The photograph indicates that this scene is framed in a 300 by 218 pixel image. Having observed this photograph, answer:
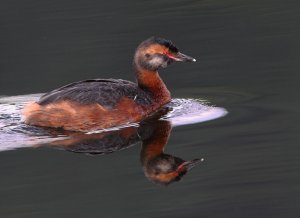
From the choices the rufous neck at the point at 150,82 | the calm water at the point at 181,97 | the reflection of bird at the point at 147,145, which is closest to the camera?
the calm water at the point at 181,97

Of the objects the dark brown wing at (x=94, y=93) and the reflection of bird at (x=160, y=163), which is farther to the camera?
the dark brown wing at (x=94, y=93)

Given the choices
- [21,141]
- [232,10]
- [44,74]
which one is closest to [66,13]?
[232,10]

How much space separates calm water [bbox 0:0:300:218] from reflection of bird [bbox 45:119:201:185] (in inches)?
3.1

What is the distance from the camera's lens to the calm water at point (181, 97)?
7277 millimetres

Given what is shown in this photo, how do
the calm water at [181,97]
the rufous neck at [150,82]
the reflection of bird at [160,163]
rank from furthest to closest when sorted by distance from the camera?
the rufous neck at [150,82], the reflection of bird at [160,163], the calm water at [181,97]

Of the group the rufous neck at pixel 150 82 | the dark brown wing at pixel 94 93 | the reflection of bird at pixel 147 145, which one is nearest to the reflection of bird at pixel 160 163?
the reflection of bird at pixel 147 145

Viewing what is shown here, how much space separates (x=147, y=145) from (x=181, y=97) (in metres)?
2.37

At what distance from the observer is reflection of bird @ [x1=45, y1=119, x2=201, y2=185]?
8070 mm

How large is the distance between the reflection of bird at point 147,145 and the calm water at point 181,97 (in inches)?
3.1

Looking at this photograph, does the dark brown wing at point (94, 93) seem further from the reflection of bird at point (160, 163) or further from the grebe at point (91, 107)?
the reflection of bird at point (160, 163)

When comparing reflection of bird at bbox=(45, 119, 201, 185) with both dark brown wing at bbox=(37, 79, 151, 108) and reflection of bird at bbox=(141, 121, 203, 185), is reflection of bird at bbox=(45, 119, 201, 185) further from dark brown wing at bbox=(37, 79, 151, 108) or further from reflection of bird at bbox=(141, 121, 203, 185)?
dark brown wing at bbox=(37, 79, 151, 108)

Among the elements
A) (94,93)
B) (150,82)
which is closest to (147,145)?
(94,93)

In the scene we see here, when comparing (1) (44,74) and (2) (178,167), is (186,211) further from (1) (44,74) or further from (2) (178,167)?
(1) (44,74)

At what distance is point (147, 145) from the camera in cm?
893
